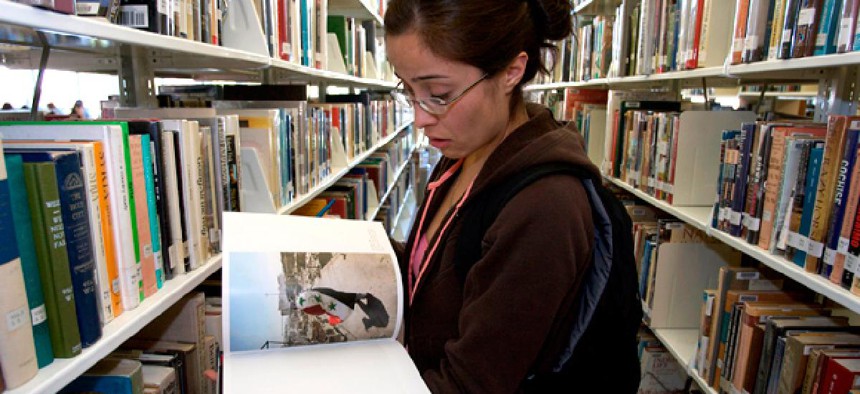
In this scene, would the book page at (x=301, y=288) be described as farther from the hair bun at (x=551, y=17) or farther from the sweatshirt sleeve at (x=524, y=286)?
the hair bun at (x=551, y=17)

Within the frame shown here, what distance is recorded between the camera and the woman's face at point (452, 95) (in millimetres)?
Answer: 880

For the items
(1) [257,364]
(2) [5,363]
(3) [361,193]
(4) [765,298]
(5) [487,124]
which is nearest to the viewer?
(2) [5,363]

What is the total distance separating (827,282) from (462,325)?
73 centimetres

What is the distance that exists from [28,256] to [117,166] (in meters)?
0.18

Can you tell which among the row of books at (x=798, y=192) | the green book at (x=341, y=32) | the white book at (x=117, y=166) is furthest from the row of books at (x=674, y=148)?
the white book at (x=117, y=166)

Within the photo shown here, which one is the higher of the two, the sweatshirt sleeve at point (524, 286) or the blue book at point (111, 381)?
the sweatshirt sleeve at point (524, 286)

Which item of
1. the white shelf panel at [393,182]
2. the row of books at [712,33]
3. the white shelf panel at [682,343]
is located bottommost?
the white shelf panel at [682,343]

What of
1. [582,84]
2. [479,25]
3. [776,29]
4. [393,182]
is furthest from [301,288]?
[393,182]

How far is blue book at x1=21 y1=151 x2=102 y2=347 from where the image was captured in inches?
24.3

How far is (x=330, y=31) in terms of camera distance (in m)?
2.58

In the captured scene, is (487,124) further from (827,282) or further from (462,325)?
(827,282)

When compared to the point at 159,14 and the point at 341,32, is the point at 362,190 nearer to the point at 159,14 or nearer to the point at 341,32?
the point at 341,32

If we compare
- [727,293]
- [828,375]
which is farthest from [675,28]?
[828,375]

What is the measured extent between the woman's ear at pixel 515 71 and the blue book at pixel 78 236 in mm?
642
